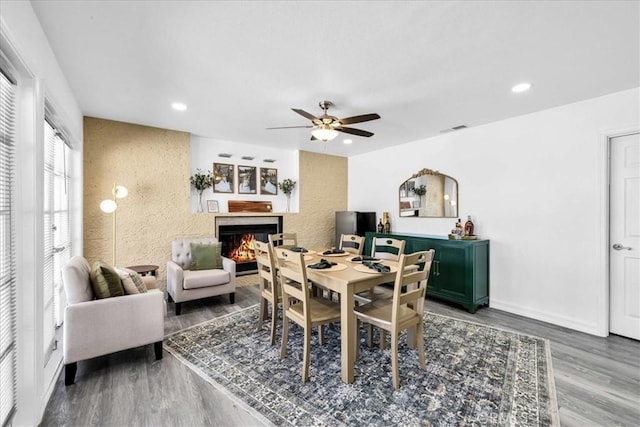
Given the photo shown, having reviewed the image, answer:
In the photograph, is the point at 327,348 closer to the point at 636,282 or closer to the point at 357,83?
the point at 357,83

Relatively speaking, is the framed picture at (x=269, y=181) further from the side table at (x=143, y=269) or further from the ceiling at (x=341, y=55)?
the side table at (x=143, y=269)

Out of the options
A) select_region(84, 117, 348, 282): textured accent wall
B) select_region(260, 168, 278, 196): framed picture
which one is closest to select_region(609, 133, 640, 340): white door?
select_region(260, 168, 278, 196): framed picture

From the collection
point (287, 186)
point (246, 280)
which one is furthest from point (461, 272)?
point (246, 280)

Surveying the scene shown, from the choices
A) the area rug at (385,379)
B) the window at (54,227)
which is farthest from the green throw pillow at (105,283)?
the area rug at (385,379)

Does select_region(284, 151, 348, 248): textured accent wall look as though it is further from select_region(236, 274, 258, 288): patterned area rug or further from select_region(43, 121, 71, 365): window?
select_region(43, 121, 71, 365): window

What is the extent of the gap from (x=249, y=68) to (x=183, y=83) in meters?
0.75

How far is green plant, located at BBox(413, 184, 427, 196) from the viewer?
4728 mm

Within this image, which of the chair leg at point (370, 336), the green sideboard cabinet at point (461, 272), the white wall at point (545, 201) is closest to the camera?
the chair leg at point (370, 336)

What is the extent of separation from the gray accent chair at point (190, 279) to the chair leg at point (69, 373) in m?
1.38

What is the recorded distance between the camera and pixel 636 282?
114 inches

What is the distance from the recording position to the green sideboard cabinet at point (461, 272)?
12.0ft

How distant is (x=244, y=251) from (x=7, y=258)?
3.53m

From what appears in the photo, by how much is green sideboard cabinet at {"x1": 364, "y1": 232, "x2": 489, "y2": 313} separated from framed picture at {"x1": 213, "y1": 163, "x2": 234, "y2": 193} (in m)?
3.32

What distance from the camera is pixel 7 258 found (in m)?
1.60
